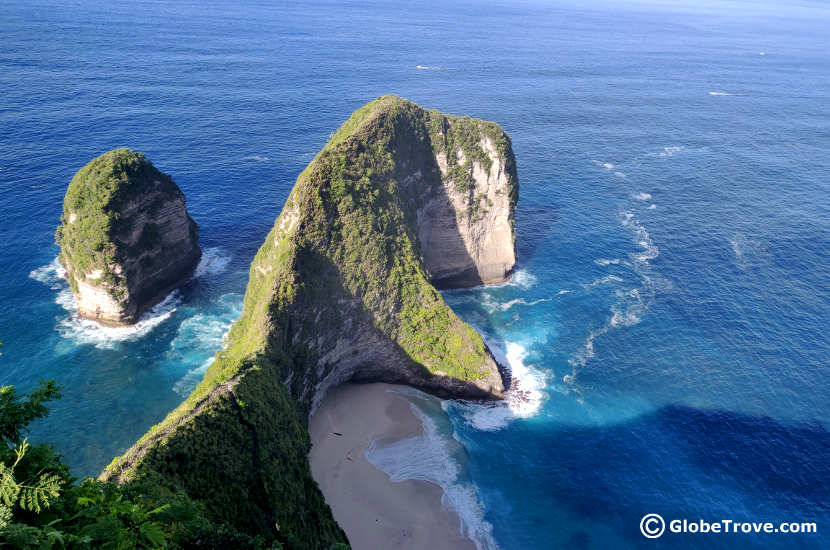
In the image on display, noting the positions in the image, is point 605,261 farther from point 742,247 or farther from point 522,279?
point 742,247

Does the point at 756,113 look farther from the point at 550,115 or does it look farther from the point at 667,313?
the point at 667,313

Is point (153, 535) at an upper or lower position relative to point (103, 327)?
upper

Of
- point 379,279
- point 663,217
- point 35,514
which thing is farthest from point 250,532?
point 663,217

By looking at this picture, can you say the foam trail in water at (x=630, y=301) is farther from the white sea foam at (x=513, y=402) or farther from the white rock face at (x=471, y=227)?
the white rock face at (x=471, y=227)

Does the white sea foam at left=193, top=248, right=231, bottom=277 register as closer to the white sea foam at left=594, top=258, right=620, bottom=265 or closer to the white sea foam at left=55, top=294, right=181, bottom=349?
the white sea foam at left=55, top=294, right=181, bottom=349

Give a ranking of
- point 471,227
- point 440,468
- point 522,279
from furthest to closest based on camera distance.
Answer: point 522,279, point 471,227, point 440,468

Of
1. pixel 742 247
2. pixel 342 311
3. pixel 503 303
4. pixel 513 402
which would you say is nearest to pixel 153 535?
pixel 342 311
